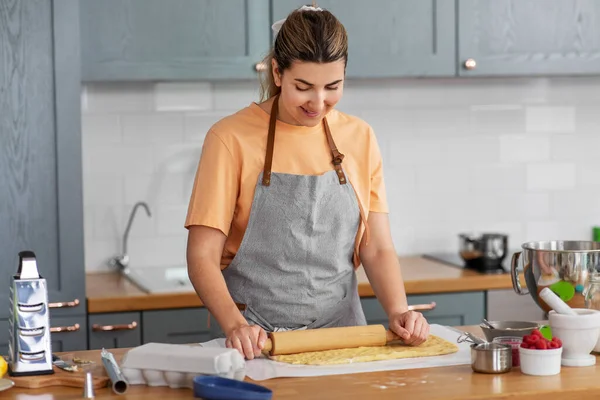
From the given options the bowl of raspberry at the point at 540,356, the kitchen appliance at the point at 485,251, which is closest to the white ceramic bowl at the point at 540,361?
the bowl of raspberry at the point at 540,356

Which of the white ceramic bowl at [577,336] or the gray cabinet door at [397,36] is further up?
the gray cabinet door at [397,36]

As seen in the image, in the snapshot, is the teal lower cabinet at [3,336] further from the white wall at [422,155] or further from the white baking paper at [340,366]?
the white baking paper at [340,366]

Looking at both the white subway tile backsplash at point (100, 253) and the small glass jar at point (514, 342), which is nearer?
the small glass jar at point (514, 342)

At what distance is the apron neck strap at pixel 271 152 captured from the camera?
8.24ft

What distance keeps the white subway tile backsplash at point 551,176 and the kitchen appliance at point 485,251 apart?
25.3 inches

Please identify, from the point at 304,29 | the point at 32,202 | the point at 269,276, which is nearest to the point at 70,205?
the point at 32,202

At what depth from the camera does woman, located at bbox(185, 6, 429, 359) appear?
96.0 inches

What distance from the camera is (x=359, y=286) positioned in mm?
3514

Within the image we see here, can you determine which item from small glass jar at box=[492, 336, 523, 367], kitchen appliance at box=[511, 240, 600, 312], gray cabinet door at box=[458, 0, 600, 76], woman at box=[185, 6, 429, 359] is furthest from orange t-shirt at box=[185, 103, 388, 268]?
gray cabinet door at box=[458, 0, 600, 76]

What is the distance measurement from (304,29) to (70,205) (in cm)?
137

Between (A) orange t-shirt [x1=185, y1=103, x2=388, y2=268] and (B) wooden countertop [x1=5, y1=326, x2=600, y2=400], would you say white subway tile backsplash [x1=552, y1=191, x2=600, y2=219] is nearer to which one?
(A) orange t-shirt [x1=185, y1=103, x2=388, y2=268]

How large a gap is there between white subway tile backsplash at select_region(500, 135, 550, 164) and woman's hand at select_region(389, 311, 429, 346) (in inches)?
86.2

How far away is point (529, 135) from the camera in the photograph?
4359 millimetres

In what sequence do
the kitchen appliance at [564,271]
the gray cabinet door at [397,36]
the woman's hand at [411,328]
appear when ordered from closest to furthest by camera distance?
the woman's hand at [411,328] < the kitchen appliance at [564,271] < the gray cabinet door at [397,36]
